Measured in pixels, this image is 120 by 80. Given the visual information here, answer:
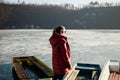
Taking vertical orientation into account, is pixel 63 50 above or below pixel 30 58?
above

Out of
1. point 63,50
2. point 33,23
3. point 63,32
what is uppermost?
point 63,32

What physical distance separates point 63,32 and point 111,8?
91100 mm

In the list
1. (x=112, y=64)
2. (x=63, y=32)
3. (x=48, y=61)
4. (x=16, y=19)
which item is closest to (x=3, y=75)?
(x=48, y=61)

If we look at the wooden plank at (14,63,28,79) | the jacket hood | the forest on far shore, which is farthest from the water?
the forest on far shore

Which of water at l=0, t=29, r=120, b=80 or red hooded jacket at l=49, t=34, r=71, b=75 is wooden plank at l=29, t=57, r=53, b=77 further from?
red hooded jacket at l=49, t=34, r=71, b=75

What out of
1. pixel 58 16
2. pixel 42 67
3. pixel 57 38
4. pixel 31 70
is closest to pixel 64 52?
pixel 57 38

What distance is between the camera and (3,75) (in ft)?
29.6

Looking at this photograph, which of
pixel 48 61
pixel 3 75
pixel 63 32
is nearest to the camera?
pixel 63 32

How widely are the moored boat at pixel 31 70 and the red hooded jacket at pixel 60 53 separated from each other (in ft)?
8.12

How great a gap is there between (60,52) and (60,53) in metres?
0.02

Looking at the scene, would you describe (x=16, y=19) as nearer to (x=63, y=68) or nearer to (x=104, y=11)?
(x=104, y=11)

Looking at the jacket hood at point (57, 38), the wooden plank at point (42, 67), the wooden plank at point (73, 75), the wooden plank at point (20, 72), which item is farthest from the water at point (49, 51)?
the jacket hood at point (57, 38)

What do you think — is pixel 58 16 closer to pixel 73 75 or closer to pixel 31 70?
pixel 31 70

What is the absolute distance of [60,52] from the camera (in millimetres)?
4535
